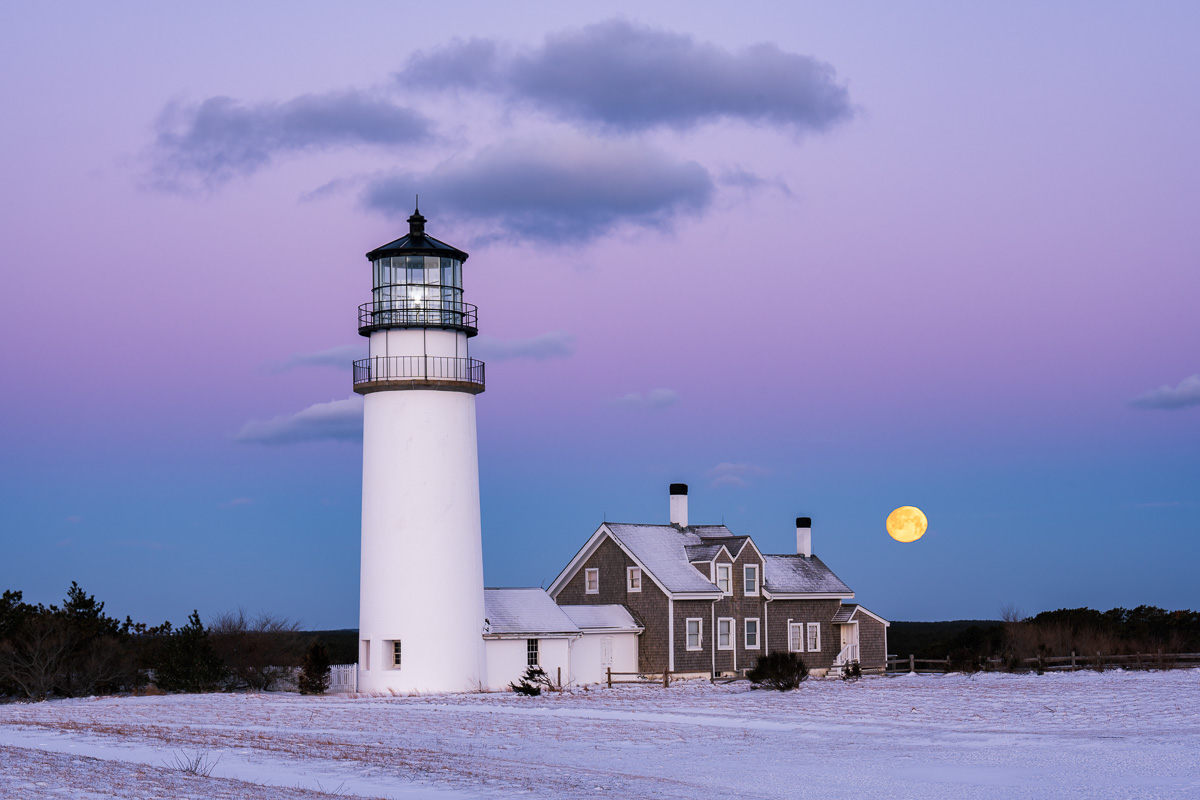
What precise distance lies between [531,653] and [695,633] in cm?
679

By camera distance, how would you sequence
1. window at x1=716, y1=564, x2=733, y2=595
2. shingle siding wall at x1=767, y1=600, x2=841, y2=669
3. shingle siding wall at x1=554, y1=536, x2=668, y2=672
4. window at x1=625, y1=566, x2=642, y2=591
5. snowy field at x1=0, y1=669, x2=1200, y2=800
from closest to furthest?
snowy field at x1=0, y1=669, x2=1200, y2=800 < shingle siding wall at x1=554, y1=536, x2=668, y2=672 < window at x1=625, y1=566, x2=642, y2=591 < window at x1=716, y1=564, x2=733, y2=595 < shingle siding wall at x1=767, y1=600, x2=841, y2=669

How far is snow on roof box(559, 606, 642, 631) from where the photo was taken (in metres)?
39.7

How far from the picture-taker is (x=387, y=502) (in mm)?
33906

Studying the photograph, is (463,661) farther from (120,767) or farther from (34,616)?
(120,767)

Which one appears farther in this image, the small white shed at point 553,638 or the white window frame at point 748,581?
the white window frame at point 748,581

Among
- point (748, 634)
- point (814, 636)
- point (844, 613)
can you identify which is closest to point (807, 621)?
point (814, 636)

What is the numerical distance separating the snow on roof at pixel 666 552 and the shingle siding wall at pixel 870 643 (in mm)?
6750

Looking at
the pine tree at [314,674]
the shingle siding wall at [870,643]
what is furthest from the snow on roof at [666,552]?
the pine tree at [314,674]

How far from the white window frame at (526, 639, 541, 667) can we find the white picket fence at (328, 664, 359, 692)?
4644 mm

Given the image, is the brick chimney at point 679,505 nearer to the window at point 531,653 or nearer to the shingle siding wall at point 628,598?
the shingle siding wall at point 628,598

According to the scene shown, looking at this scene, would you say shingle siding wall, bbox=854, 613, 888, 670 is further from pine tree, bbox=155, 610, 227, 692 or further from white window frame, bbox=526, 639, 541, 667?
pine tree, bbox=155, 610, 227, 692

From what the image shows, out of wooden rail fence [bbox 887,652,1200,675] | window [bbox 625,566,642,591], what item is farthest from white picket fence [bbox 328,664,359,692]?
wooden rail fence [bbox 887,652,1200,675]

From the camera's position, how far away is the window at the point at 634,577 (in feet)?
136

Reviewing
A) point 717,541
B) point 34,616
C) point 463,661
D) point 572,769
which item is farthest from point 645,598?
point 572,769
